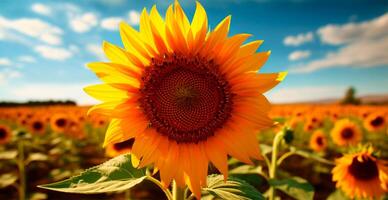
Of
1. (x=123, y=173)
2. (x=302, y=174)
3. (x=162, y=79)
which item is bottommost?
(x=302, y=174)

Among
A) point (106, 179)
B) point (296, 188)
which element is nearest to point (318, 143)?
point (296, 188)

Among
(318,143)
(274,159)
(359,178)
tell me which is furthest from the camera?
(318,143)

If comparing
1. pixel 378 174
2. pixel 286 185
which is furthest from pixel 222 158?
pixel 378 174

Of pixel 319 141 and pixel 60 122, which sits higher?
pixel 60 122

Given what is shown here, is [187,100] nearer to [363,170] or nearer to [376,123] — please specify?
[363,170]

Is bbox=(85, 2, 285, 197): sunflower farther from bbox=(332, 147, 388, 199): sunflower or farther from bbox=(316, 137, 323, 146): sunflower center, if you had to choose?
bbox=(316, 137, 323, 146): sunflower center

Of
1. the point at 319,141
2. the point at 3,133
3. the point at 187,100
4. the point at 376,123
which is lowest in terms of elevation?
the point at 319,141

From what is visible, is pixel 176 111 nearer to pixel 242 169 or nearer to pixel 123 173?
pixel 123 173

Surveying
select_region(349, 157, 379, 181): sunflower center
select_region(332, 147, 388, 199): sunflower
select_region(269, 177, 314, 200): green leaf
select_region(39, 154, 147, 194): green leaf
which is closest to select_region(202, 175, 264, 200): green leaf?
select_region(39, 154, 147, 194): green leaf
